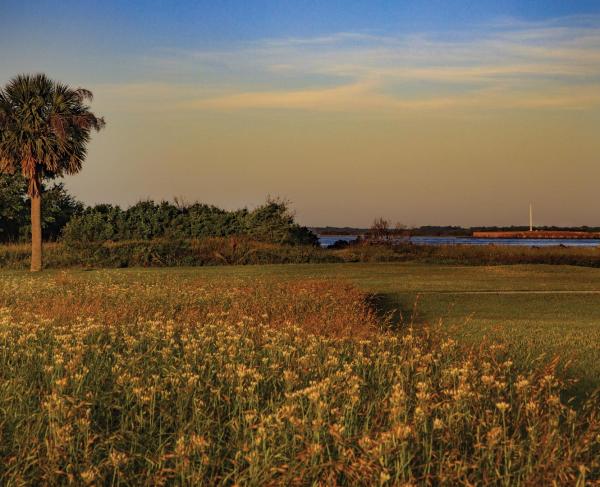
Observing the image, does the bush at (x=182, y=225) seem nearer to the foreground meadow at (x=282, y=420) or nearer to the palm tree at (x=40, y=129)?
the palm tree at (x=40, y=129)

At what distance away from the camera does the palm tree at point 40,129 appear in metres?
31.5

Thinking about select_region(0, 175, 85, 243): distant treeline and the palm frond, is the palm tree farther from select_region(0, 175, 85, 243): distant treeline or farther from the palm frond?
select_region(0, 175, 85, 243): distant treeline

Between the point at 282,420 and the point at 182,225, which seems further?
the point at 182,225

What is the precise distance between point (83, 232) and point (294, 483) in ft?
124

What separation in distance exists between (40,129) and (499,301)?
2126 cm

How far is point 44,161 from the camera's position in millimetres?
31797

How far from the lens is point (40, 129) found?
3166cm

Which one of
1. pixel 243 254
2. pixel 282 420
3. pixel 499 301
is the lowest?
pixel 499 301

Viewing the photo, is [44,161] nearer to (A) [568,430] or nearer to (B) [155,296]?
(B) [155,296]

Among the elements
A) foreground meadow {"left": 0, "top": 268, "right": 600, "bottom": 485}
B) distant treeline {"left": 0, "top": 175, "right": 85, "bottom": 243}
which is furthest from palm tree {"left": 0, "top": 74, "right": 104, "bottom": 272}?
foreground meadow {"left": 0, "top": 268, "right": 600, "bottom": 485}

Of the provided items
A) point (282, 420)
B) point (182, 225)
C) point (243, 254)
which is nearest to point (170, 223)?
point (182, 225)

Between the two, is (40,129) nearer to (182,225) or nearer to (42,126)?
(42,126)

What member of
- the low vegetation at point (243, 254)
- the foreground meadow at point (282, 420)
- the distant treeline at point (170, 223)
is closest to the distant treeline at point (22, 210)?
the distant treeline at point (170, 223)

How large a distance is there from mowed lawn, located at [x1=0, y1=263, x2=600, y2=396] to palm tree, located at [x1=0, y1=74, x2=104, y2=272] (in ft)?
29.2
